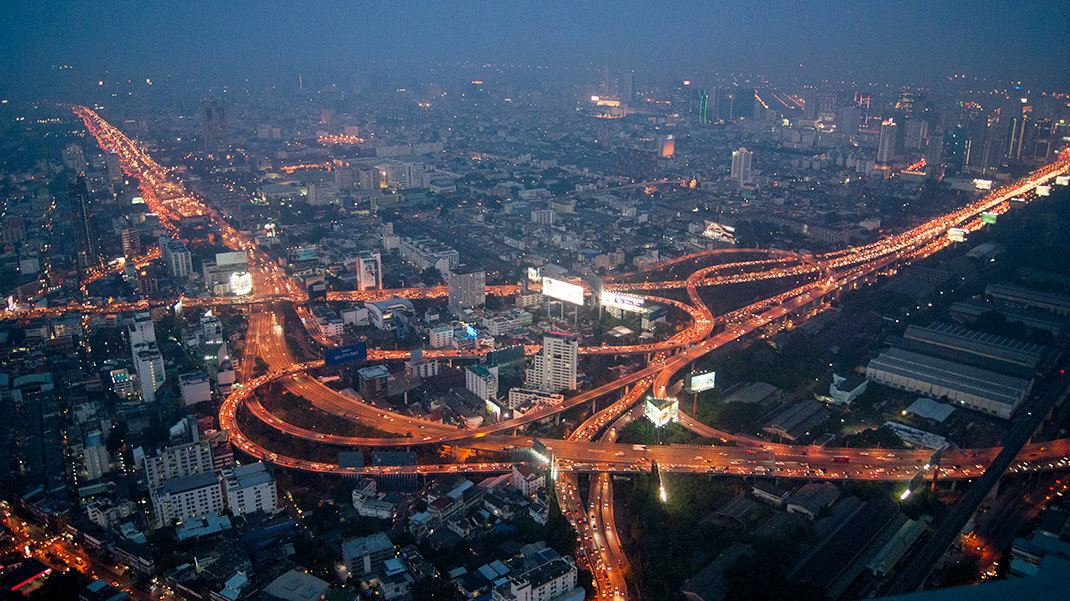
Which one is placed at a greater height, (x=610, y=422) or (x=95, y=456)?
(x=95, y=456)

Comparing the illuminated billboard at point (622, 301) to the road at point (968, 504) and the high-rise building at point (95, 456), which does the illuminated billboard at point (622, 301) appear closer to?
the road at point (968, 504)

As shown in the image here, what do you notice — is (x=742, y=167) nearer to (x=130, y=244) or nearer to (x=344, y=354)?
(x=344, y=354)

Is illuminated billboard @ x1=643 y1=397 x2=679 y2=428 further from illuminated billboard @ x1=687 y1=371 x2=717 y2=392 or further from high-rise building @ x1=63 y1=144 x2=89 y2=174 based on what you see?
high-rise building @ x1=63 y1=144 x2=89 y2=174

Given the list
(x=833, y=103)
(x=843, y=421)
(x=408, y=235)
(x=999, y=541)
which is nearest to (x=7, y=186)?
(x=408, y=235)

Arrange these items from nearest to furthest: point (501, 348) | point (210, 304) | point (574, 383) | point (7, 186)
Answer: point (574, 383) < point (501, 348) < point (210, 304) < point (7, 186)

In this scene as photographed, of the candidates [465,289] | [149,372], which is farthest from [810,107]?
[149,372]

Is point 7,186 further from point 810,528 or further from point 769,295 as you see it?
point 810,528

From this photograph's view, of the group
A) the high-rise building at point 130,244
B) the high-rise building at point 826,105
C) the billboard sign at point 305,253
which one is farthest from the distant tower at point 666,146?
the high-rise building at point 130,244
